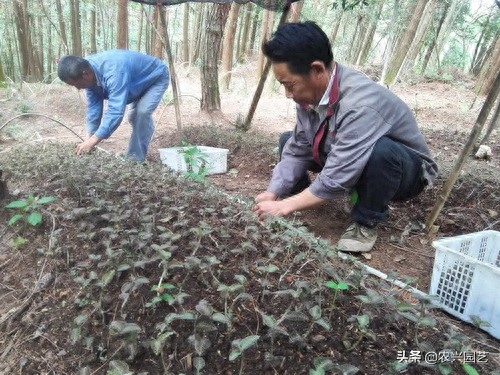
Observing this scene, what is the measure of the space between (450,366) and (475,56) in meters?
25.1

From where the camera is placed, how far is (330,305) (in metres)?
1.52

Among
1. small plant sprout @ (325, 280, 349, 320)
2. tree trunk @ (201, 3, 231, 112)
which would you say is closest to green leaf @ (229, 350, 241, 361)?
small plant sprout @ (325, 280, 349, 320)

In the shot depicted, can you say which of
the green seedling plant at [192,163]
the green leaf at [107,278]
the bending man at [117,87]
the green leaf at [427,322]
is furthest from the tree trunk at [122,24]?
the green leaf at [427,322]

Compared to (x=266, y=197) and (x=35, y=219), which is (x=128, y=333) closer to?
(x=35, y=219)

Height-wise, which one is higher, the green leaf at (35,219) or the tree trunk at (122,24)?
the green leaf at (35,219)

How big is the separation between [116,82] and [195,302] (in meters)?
2.96

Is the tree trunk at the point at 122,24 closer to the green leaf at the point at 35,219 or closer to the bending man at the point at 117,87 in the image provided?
the bending man at the point at 117,87

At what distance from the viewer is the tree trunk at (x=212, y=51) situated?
576 cm

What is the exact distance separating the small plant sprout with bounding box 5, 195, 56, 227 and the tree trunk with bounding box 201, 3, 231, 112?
431 cm

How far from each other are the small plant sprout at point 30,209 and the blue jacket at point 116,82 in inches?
54.1

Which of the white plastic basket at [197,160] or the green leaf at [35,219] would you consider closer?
the green leaf at [35,219]

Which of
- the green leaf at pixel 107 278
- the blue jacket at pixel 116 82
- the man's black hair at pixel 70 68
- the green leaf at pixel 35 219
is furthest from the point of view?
the blue jacket at pixel 116 82

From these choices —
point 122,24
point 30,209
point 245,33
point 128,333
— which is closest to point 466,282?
point 128,333

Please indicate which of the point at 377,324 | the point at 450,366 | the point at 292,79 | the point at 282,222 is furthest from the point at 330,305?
the point at 292,79
